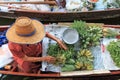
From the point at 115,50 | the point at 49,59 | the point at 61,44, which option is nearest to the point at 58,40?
the point at 61,44

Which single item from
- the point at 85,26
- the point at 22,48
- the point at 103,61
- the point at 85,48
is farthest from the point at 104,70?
the point at 22,48

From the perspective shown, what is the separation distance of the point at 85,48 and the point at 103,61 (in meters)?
0.35

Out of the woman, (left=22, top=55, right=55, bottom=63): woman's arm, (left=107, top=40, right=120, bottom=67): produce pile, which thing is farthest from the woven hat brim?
(left=107, top=40, right=120, bottom=67): produce pile

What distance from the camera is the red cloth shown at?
13.0 feet

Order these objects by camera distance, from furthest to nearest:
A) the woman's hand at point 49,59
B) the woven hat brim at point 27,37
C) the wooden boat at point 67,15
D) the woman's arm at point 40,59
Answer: the wooden boat at point 67,15, the woman's hand at point 49,59, the woman's arm at point 40,59, the woven hat brim at point 27,37

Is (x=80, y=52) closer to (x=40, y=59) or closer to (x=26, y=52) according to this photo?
(x=40, y=59)

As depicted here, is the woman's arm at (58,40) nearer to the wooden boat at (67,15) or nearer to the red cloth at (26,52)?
the red cloth at (26,52)

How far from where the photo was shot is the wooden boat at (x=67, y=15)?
5.44 meters

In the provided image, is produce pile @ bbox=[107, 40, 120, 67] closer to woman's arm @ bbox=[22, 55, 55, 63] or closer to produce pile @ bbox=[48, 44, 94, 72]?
produce pile @ bbox=[48, 44, 94, 72]

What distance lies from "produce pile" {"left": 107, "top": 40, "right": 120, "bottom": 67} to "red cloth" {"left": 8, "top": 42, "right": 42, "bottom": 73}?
1112mm

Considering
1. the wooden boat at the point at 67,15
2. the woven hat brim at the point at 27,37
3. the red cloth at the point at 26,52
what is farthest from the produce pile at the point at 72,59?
the wooden boat at the point at 67,15

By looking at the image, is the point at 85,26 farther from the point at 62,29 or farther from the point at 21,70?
the point at 21,70

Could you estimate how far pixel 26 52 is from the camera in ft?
13.6

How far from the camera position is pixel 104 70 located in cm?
428
